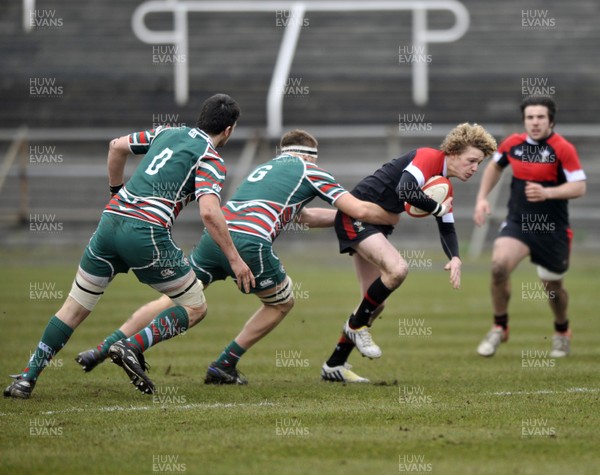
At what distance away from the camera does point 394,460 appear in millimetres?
5926

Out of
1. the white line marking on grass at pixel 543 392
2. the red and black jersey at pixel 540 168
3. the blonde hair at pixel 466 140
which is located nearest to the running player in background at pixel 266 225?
the blonde hair at pixel 466 140

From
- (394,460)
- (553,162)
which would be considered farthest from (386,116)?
(394,460)

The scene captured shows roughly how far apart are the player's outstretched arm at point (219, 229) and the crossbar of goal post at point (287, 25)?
16.7 m

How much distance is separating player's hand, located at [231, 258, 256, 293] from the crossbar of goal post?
54.6 feet

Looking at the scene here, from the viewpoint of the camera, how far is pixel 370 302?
900cm

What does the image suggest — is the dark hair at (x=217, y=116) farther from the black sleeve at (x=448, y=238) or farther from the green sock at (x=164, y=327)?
the black sleeve at (x=448, y=238)

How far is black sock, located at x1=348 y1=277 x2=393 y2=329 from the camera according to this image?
8977mm

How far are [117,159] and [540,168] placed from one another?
15.0 ft

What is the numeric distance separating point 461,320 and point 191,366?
4879 millimetres

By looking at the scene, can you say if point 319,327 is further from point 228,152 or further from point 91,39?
point 91,39

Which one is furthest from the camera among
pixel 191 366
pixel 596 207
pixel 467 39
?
pixel 467 39

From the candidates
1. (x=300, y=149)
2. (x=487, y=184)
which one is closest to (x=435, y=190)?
(x=300, y=149)

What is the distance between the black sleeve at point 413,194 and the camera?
8.73 metres

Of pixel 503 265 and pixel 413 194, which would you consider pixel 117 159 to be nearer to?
pixel 413 194
